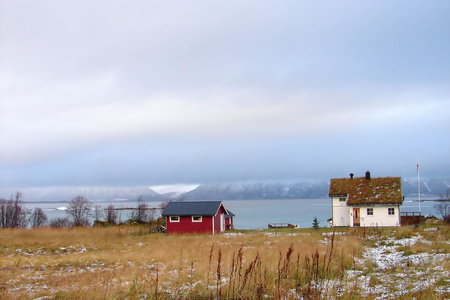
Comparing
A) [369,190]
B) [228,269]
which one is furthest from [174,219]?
[228,269]

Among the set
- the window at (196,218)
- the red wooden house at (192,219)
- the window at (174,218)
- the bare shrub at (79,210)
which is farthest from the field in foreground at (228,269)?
the bare shrub at (79,210)

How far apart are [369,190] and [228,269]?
35.1 meters

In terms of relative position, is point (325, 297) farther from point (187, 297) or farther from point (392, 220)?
point (392, 220)

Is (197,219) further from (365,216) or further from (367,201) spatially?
(367,201)

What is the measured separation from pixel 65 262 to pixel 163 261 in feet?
20.8

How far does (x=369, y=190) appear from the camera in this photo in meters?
44.0

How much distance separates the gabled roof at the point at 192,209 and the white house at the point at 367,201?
1466cm

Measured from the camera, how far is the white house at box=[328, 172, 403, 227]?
137 feet

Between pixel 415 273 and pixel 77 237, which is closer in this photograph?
pixel 415 273

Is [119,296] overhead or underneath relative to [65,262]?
overhead

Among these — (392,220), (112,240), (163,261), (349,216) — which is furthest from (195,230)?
(163,261)

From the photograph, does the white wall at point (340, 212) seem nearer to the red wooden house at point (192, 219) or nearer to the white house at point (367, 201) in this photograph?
the white house at point (367, 201)

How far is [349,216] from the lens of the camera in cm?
4472

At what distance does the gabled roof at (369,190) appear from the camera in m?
42.0
